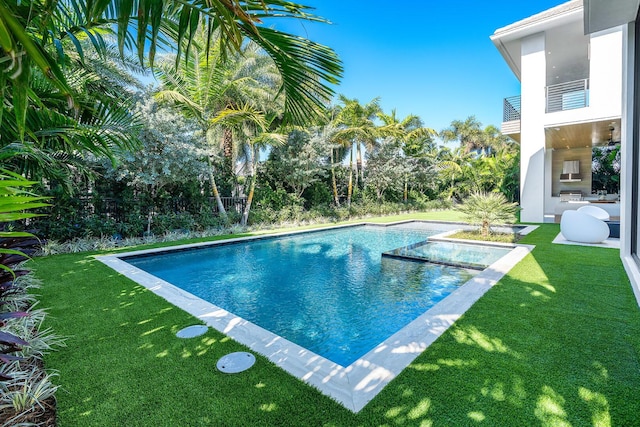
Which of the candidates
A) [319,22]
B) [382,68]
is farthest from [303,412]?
[382,68]

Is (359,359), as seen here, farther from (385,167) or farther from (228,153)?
(385,167)

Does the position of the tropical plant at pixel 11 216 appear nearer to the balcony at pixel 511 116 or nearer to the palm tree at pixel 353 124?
the palm tree at pixel 353 124

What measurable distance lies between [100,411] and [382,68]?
80.7 feet

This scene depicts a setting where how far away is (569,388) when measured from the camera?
8.59 feet

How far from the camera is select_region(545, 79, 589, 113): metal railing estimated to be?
43.8 ft

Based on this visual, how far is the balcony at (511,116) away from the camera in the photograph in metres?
16.1

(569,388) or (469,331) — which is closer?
(569,388)

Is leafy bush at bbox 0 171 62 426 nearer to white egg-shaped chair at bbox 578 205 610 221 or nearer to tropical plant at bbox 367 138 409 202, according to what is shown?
white egg-shaped chair at bbox 578 205 610 221

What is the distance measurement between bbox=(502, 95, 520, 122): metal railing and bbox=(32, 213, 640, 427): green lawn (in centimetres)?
1452

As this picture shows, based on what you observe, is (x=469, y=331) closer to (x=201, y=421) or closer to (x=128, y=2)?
(x=201, y=421)

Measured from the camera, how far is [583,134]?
50.3 ft

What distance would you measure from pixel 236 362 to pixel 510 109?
18855 mm

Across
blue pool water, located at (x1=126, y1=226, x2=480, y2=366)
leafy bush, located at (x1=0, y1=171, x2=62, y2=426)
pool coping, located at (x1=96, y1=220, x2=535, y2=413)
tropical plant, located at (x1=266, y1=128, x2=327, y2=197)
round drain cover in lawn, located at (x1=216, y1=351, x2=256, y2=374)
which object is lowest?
blue pool water, located at (x1=126, y1=226, x2=480, y2=366)

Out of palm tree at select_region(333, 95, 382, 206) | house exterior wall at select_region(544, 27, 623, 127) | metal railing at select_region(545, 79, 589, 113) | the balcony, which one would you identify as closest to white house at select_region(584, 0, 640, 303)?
house exterior wall at select_region(544, 27, 623, 127)
